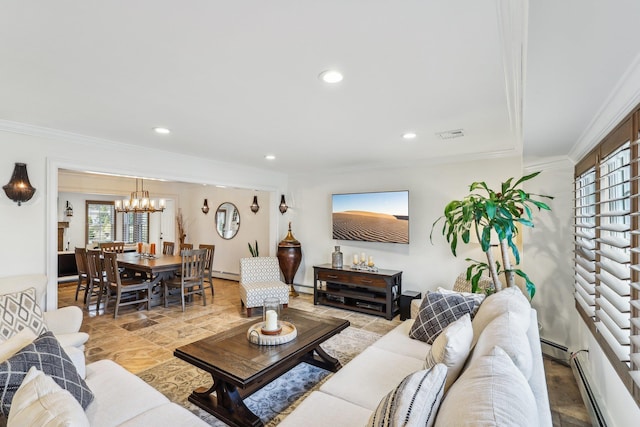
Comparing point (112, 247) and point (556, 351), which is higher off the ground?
point (112, 247)

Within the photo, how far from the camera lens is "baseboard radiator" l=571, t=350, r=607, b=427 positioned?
2.12 meters

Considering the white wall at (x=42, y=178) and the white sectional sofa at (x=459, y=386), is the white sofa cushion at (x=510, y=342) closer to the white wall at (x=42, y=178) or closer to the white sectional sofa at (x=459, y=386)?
the white sectional sofa at (x=459, y=386)

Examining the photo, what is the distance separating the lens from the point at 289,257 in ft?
18.6

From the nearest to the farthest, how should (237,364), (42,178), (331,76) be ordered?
(331,76)
(237,364)
(42,178)

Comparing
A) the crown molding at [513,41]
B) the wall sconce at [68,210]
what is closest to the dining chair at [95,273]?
the wall sconce at [68,210]

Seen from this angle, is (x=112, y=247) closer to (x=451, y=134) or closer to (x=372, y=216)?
(x=372, y=216)

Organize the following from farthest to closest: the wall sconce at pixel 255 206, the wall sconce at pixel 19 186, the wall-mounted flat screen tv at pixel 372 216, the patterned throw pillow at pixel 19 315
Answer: the wall sconce at pixel 255 206, the wall-mounted flat screen tv at pixel 372 216, the wall sconce at pixel 19 186, the patterned throw pillow at pixel 19 315

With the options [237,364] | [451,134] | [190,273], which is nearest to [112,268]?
[190,273]

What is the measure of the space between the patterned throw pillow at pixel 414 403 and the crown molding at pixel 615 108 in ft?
4.90

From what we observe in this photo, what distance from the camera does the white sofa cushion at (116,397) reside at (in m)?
1.55

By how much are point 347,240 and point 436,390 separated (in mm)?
4330

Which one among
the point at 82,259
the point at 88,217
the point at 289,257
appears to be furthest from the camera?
the point at 88,217

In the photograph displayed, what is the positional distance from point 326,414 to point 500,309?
3.90 ft

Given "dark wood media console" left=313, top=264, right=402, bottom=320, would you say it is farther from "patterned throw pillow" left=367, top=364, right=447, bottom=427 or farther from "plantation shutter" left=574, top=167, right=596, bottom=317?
"patterned throw pillow" left=367, top=364, right=447, bottom=427
